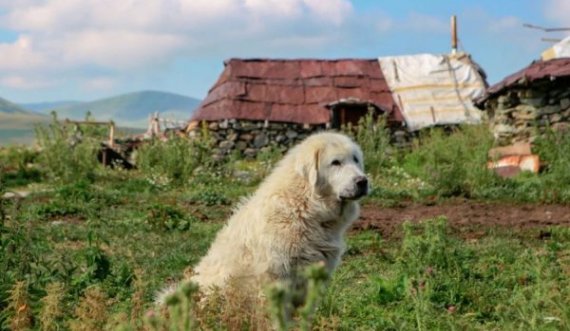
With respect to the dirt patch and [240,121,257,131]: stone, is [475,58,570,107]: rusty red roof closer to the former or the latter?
[240,121,257,131]: stone

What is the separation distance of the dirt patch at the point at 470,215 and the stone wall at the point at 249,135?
48.6ft

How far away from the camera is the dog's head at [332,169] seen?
237 inches

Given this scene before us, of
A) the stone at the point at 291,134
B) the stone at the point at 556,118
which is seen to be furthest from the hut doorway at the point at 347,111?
the stone at the point at 556,118

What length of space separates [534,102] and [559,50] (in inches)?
245

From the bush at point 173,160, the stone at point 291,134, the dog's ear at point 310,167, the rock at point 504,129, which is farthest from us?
the stone at point 291,134

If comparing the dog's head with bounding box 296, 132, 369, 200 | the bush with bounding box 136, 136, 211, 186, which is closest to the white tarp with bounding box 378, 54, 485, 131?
the bush with bounding box 136, 136, 211, 186

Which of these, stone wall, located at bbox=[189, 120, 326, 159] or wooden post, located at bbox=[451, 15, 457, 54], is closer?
stone wall, located at bbox=[189, 120, 326, 159]

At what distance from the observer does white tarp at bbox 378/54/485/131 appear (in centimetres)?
3002

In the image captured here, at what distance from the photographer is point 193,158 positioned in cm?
1950

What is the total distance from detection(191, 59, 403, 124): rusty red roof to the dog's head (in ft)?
76.1

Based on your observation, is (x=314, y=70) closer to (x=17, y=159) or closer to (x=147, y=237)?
(x=17, y=159)

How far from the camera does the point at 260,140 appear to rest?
29.2 m

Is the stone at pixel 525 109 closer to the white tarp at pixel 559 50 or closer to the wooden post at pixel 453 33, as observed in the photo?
the white tarp at pixel 559 50

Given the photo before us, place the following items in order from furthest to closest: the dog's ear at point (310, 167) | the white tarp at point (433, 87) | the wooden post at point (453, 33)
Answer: the wooden post at point (453, 33), the white tarp at point (433, 87), the dog's ear at point (310, 167)
